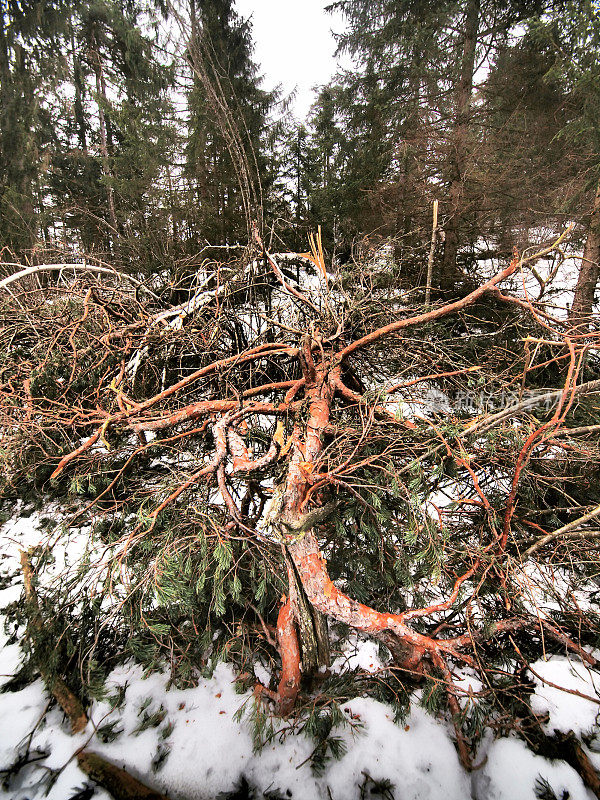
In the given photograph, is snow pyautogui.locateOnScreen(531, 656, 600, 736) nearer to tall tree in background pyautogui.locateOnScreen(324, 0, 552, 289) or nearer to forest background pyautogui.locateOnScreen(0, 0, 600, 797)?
forest background pyautogui.locateOnScreen(0, 0, 600, 797)

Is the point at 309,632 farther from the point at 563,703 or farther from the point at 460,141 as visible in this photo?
the point at 460,141

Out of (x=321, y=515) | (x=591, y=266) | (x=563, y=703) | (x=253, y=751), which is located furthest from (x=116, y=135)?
(x=563, y=703)

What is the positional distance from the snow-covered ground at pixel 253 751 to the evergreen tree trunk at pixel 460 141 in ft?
16.2

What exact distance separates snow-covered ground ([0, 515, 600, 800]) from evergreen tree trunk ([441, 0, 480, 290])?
4.94 m

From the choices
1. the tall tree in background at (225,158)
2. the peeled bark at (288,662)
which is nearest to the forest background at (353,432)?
the peeled bark at (288,662)

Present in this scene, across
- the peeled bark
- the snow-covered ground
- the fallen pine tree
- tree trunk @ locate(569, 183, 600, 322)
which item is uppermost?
tree trunk @ locate(569, 183, 600, 322)

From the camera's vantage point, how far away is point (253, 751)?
181 cm

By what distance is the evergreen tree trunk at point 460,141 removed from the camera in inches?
195

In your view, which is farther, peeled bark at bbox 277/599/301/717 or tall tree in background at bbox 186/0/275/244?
tall tree in background at bbox 186/0/275/244

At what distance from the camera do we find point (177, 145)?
7410 mm

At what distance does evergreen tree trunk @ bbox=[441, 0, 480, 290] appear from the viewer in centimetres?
495

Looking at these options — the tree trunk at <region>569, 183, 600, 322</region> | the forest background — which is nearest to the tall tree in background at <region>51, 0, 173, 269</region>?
the forest background

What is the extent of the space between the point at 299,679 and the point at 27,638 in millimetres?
1634

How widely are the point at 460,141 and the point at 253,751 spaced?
6.97 meters
